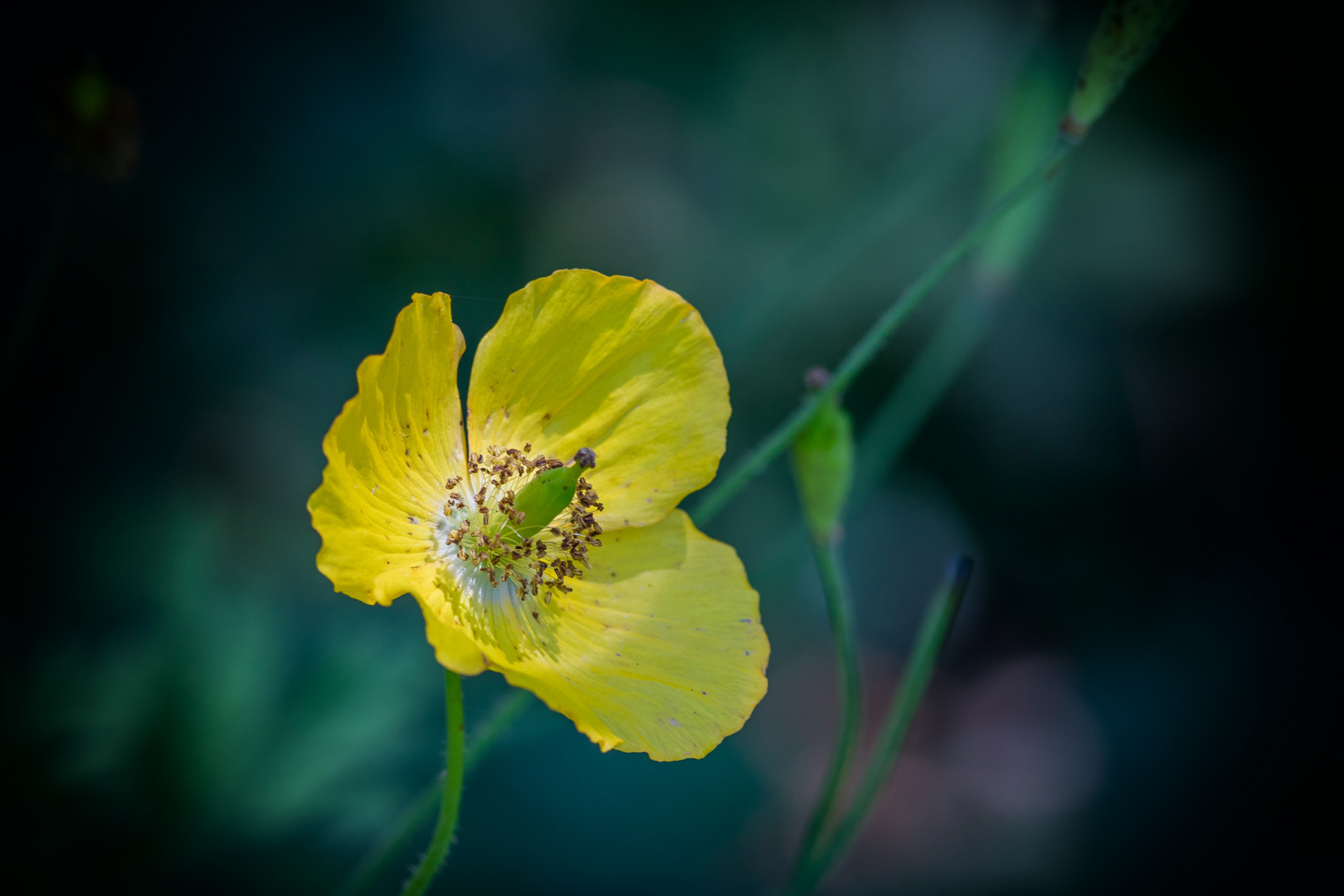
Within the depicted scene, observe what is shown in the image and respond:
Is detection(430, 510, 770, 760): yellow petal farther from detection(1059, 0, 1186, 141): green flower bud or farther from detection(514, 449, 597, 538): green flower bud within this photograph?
detection(1059, 0, 1186, 141): green flower bud

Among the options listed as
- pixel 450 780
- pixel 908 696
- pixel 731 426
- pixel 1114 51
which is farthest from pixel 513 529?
pixel 731 426

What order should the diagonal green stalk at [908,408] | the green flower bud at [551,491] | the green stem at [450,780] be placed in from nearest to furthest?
the green stem at [450,780] < the green flower bud at [551,491] < the diagonal green stalk at [908,408]

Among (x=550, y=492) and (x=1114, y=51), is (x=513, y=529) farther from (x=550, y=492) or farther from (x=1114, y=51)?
(x=1114, y=51)

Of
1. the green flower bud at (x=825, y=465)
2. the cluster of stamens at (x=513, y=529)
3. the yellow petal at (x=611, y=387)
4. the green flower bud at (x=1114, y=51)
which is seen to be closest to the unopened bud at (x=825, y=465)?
the green flower bud at (x=825, y=465)

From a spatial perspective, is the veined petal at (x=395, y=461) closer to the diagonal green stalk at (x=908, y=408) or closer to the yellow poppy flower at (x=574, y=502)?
the yellow poppy flower at (x=574, y=502)

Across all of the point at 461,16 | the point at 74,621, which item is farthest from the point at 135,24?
the point at 74,621

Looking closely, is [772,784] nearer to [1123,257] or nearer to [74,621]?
[74,621]

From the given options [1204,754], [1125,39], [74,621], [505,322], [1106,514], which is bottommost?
[74,621]
